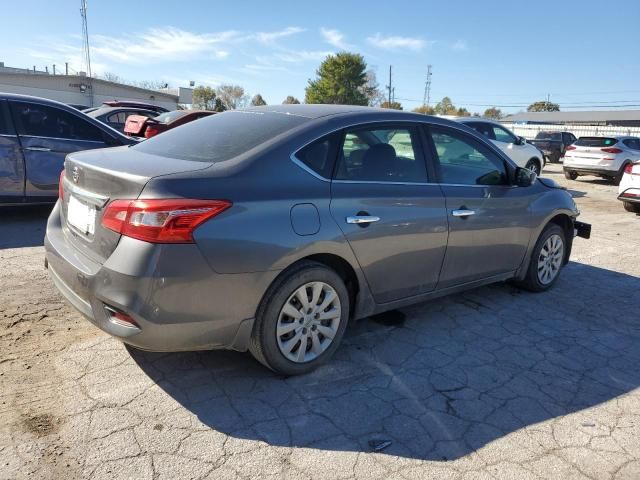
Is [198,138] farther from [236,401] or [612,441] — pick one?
[612,441]

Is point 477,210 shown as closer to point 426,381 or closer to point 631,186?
point 426,381

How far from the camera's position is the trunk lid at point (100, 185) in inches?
105

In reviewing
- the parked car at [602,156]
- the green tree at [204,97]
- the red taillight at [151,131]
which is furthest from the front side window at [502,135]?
the green tree at [204,97]

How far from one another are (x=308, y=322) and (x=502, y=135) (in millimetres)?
11420

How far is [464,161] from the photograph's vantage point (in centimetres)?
427

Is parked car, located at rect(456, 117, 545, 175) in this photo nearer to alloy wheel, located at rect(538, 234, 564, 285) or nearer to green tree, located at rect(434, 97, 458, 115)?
alloy wheel, located at rect(538, 234, 564, 285)

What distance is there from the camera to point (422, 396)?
3041mm

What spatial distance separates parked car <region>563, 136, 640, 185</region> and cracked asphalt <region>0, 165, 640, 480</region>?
41.2ft

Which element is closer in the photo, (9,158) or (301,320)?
(301,320)

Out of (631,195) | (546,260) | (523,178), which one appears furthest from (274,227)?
(631,195)

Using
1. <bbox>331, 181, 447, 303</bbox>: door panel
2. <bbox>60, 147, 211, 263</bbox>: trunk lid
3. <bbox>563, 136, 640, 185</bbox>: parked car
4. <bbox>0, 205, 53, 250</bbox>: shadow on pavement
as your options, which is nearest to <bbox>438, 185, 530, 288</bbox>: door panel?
<bbox>331, 181, 447, 303</bbox>: door panel

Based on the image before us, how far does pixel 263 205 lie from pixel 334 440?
1.28 meters

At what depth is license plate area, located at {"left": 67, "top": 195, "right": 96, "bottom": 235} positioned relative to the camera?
2865 millimetres

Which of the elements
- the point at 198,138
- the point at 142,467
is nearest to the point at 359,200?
the point at 198,138
